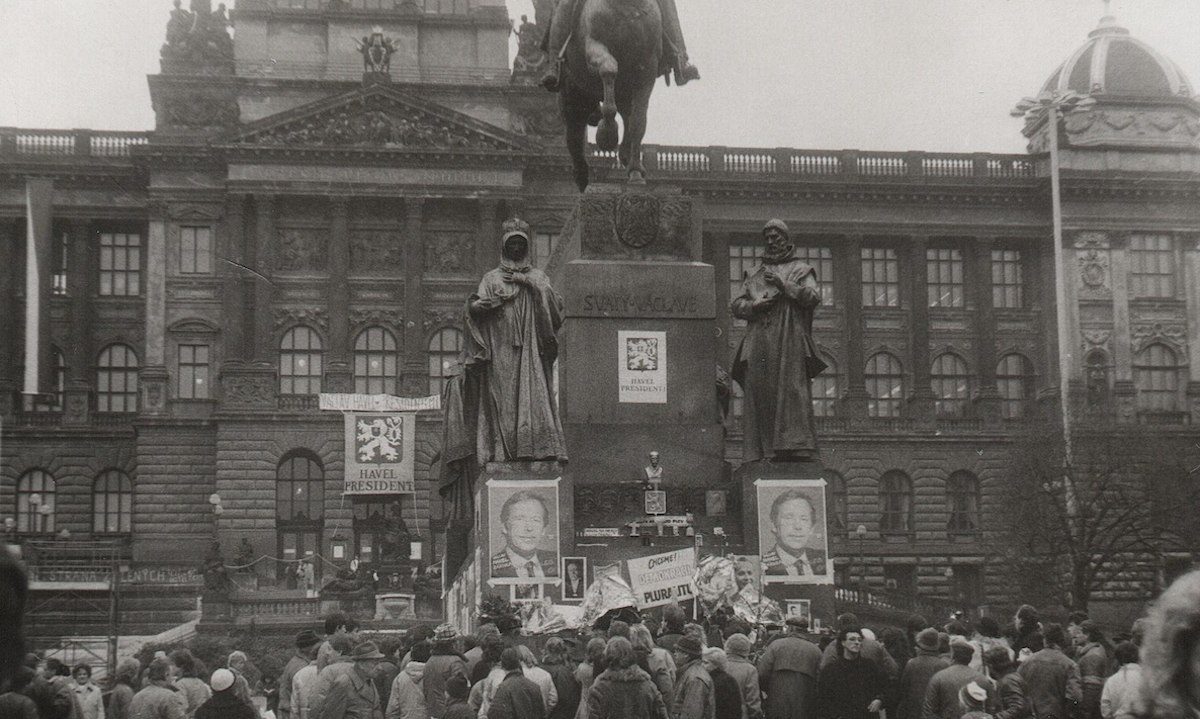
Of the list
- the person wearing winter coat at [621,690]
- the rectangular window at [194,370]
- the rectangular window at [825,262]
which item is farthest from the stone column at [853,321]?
the person wearing winter coat at [621,690]

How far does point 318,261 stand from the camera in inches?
2571

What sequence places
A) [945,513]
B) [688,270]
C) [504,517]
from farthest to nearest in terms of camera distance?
[945,513] → [688,270] → [504,517]

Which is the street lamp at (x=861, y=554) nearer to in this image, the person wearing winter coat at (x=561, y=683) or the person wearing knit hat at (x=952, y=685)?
the person wearing winter coat at (x=561, y=683)

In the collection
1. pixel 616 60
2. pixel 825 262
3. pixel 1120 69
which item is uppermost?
pixel 1120 69

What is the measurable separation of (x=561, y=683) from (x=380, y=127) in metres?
54.7

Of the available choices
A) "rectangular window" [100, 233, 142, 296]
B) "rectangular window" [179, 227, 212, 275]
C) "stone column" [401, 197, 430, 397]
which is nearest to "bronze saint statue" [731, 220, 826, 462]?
"stone column" [401, 197, 430, 397]

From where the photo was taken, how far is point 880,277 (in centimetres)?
7138

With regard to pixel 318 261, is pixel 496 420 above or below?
below

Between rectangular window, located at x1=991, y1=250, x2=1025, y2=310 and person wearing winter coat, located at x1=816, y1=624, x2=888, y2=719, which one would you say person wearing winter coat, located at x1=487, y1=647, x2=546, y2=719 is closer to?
person wearing winter coat, located at x1=816, y1=624, x2=888, y2=719

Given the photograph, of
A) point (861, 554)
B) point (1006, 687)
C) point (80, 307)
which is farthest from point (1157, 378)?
point (1006, 687)

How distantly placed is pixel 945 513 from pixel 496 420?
55.6 m

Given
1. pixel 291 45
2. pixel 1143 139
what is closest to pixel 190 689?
pixel 291 45

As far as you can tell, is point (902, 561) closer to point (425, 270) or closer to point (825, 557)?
point (425, 270)

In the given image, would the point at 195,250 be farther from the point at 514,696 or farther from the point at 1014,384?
the point at 514,696
